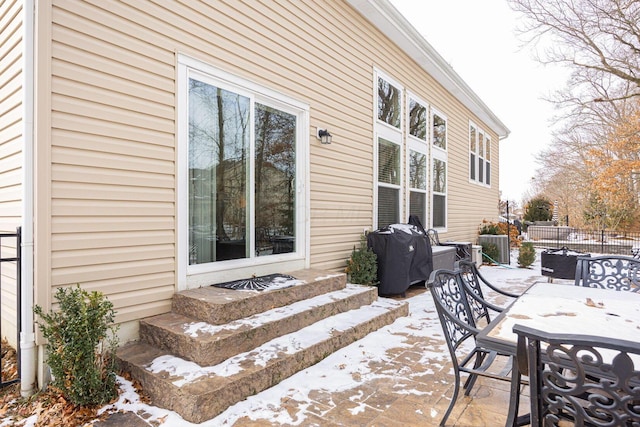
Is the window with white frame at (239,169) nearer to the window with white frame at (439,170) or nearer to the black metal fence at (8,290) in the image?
the black metal fence at (8,290)

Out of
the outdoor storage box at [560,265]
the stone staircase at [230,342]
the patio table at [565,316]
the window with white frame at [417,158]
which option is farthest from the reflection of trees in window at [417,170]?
the patio table at [565,316]

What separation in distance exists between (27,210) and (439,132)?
26.6 ft

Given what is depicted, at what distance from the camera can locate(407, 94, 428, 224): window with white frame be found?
7.45 meters

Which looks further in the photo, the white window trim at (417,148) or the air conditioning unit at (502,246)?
the air conditioning unit at (502,246)

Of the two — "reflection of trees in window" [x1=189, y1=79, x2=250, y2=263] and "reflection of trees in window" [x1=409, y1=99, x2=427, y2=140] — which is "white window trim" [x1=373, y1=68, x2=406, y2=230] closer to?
"reflection of trees in window" [x1=409, y1=99, x2=427, y2=140]

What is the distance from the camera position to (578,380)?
117 centimetres

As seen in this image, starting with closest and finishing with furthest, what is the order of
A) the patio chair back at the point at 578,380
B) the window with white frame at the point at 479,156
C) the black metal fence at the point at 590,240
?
the patio chair back at the point at 578,380
the window with white frame at the point at 479,156
the black metal fence at the point at 590,240

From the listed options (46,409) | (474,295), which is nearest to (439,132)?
(474,295)

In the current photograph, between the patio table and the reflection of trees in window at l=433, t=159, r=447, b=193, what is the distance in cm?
604

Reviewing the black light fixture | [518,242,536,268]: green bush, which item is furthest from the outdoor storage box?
the black light fixture

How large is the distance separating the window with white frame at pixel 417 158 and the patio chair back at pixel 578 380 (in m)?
6.25

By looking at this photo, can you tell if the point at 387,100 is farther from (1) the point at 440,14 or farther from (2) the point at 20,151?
(1) the point at 440,14

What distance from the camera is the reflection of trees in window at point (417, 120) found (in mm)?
7499

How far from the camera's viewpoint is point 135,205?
3018mm
